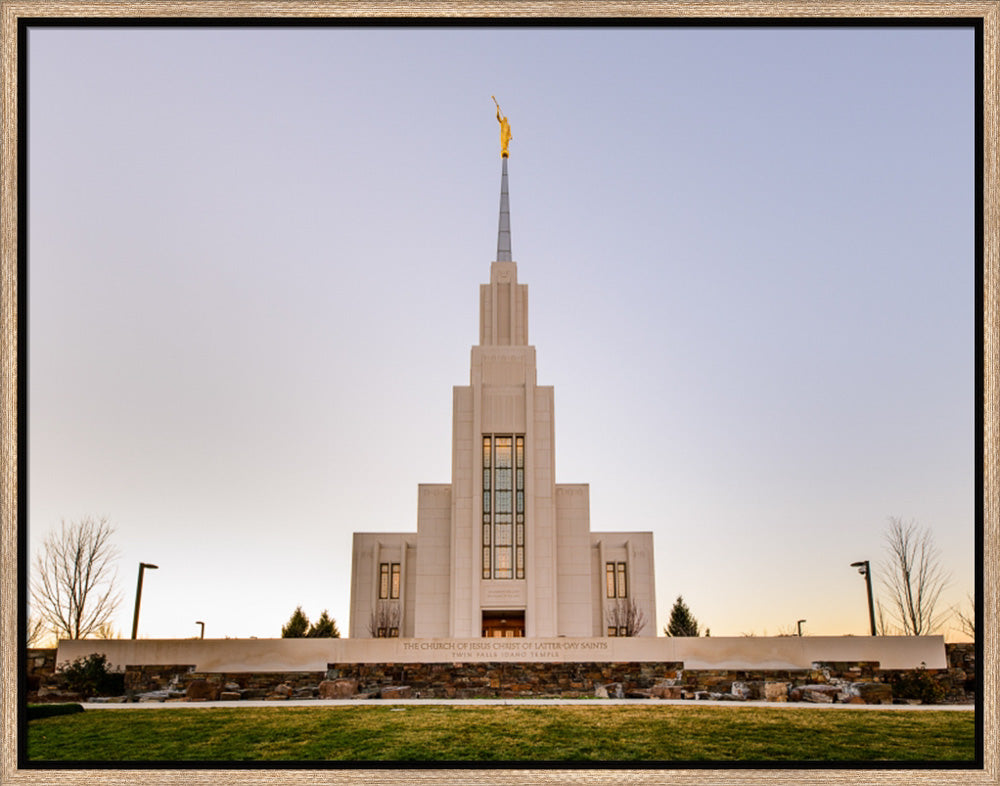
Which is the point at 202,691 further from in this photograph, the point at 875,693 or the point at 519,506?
the point at 519,506

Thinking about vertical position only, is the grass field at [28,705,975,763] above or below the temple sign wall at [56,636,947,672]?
below

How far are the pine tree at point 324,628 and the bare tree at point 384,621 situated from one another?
7.38 m

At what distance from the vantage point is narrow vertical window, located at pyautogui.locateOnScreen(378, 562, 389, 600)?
4084cm

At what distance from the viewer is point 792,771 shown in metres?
10.1

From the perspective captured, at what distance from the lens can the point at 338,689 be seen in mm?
19125

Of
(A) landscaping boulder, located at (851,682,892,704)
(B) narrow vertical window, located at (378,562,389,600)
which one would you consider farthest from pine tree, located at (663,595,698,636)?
(A) landscaping boulder, located at (851,682,892,704)

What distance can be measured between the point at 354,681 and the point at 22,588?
34.8ft

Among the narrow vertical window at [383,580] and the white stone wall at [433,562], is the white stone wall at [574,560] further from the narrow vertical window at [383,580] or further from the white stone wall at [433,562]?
the narrow vertical window at [383,580]

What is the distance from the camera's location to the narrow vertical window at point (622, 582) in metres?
Result: 40.8

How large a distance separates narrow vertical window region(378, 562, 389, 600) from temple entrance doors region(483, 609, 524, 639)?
245 inches

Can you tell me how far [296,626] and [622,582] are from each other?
17.6 m

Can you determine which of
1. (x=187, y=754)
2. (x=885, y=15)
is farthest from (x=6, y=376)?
(x=885, y=15)

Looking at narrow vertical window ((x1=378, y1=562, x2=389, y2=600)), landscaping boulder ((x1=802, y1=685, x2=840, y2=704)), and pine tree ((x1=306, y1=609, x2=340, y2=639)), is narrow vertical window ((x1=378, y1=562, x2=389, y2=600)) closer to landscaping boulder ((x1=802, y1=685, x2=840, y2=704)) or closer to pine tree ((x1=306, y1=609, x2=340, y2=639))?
pine tree ((x1=306, y1=609, x2=340, y2=639))

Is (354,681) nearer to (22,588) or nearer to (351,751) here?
(351,751)
